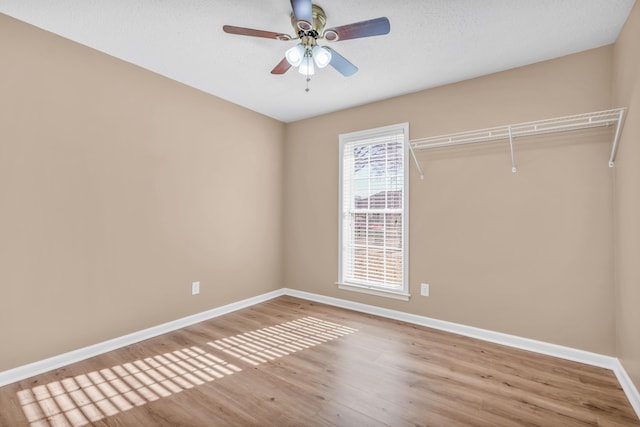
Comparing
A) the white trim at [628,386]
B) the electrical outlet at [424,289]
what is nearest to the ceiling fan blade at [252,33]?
the electrical outlet at [424,289]

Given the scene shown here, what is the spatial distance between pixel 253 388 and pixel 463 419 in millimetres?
1357

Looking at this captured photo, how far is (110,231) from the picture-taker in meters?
2.62

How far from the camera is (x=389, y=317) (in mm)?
3439

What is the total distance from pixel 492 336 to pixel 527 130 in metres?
1.93

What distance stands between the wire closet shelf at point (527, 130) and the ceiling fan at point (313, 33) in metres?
1.35

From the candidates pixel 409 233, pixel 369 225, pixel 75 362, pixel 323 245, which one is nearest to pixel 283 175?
pixel 323 245

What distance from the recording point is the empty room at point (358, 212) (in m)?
1.97

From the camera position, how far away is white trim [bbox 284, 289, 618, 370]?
2.39m

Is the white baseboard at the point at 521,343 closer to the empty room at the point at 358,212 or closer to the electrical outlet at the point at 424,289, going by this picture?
the empty room at the point at 358,212

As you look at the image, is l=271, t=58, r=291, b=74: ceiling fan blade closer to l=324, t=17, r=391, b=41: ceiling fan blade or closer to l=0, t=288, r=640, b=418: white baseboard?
l=324, t=17, r=391, b=41: ceiling fan blade

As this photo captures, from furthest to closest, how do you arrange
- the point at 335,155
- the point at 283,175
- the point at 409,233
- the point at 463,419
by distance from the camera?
the point at 283,175, the point at 335,155, the point at 409,233, the point at 463,419

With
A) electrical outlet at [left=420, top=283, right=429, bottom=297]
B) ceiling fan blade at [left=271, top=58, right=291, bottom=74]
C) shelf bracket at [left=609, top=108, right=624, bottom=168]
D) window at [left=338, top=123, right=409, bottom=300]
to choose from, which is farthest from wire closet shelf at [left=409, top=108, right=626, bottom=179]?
ceiling fan blade at [left=271, top=58, right=291, bottom=74]

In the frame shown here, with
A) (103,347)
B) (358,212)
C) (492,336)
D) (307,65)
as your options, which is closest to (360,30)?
(307,65)

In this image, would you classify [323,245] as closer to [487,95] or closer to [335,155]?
[335,155]
